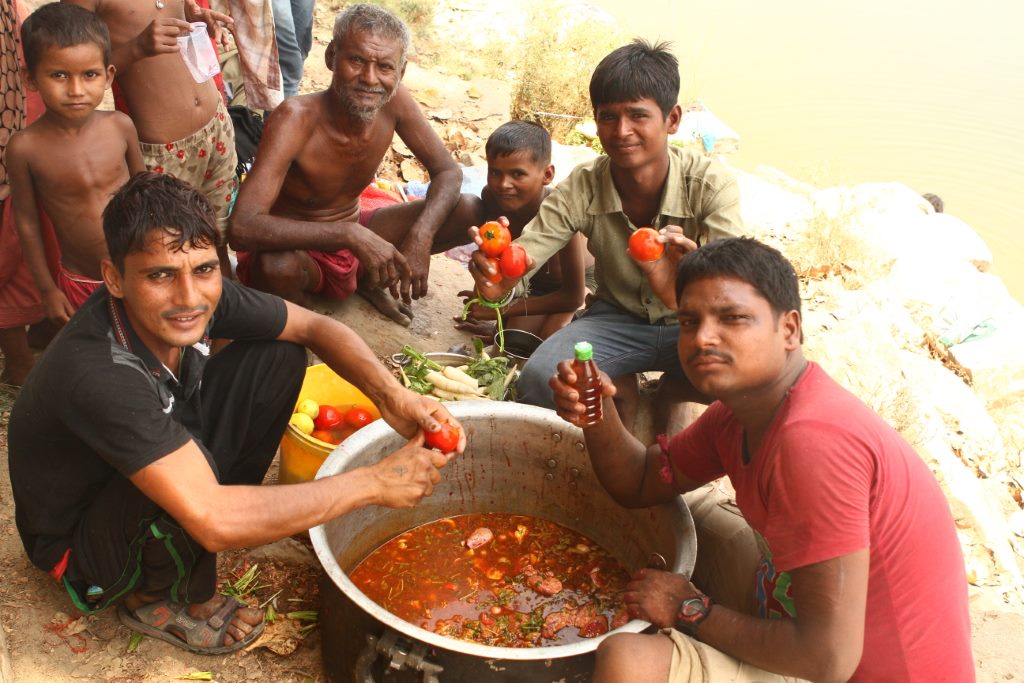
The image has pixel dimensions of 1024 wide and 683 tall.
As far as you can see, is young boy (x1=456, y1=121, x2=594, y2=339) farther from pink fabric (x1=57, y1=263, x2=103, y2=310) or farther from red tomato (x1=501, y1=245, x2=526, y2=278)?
pink fabric (x1=57, y1=263, x2=103, y2=310)

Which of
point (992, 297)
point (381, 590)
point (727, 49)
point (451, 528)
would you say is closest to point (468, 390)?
point (451, 528)

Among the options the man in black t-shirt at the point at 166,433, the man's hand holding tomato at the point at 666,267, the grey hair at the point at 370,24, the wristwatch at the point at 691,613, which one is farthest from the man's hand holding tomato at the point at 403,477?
the grey hair at the point at 370,24

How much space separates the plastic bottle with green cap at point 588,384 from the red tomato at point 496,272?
1.01m

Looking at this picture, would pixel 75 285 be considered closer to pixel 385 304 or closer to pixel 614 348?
pixel 385 304

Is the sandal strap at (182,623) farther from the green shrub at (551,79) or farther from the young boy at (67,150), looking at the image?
the green shrub at (551,79)

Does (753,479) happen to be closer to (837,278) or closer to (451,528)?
(451,528)

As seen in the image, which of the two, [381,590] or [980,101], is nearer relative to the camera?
[381,590]

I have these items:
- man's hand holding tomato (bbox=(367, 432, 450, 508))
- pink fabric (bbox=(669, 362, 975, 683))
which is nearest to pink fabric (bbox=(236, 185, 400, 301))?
man's hand holding tomato (bbox=(367, 432, 450, 508))

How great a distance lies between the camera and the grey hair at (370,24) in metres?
4.04

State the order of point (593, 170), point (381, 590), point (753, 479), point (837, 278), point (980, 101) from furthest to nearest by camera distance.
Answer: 1. point (980, 101)
2. point (837, 278)
3. point (593, 170)
4. point (381, 590)
5. point (753, 479)

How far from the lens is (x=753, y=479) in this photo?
2346mm

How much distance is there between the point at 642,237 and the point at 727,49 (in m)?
11.9

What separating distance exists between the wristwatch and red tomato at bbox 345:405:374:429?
164 centimetres

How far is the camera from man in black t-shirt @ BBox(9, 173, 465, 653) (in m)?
2.32
